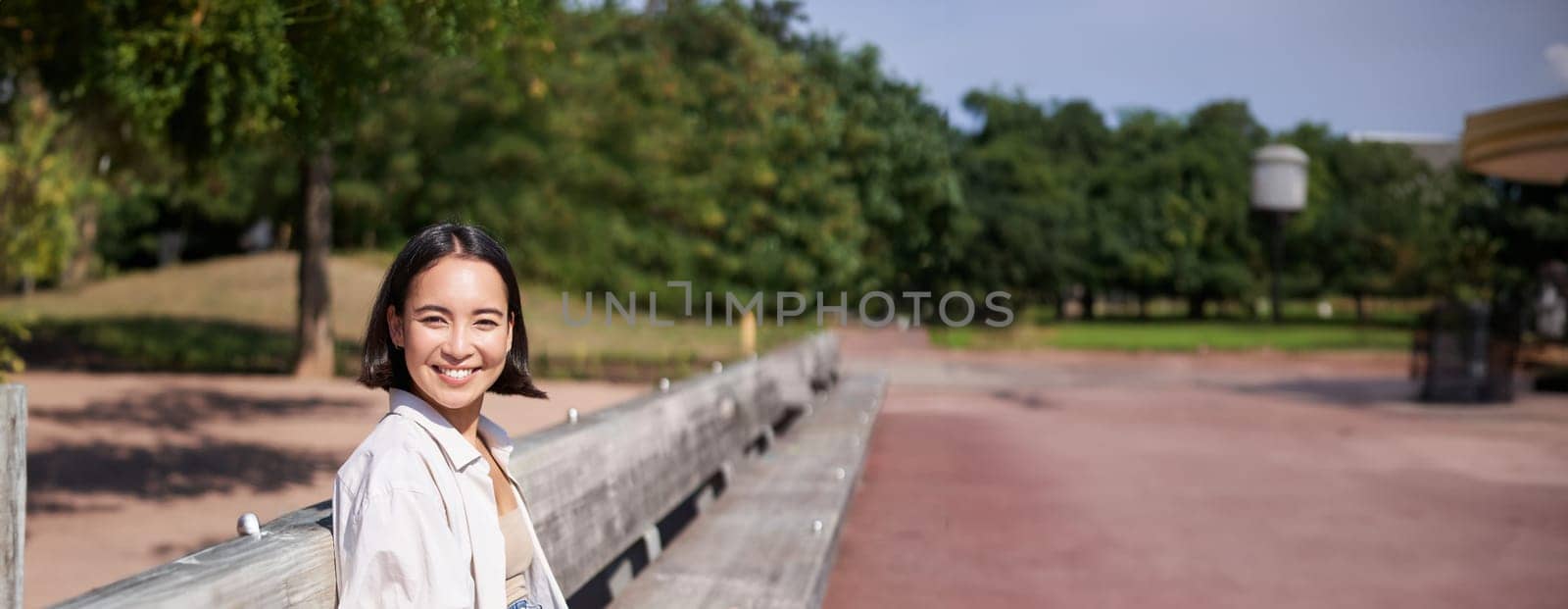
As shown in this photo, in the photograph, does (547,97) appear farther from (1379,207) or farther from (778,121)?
(1379,207)

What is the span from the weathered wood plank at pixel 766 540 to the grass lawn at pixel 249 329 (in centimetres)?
967

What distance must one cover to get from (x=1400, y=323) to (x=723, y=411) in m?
41.5

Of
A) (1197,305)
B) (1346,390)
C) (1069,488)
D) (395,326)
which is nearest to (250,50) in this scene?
(395,326)

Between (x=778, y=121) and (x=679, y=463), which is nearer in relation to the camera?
(x=679, y=463)

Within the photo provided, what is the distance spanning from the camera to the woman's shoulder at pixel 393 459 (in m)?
2.09

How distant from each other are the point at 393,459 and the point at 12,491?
0.61 m

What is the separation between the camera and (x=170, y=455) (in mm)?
9906

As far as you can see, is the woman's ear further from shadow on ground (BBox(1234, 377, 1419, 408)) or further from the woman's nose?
shadow on ground (BBox(1234, 377, 1419, 408))

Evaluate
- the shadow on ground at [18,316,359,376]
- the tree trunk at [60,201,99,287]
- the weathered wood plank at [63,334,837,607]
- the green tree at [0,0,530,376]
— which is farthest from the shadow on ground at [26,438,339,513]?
the tree trunk at [60,201,99,287]

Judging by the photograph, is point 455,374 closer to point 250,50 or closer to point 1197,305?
point 250,50

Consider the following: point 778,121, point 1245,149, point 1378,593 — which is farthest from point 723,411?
point 1245,149

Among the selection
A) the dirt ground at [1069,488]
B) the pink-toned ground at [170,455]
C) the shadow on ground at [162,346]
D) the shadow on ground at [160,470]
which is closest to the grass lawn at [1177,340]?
the dirt ground at [1069,488]

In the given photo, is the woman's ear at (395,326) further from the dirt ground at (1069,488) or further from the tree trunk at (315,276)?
the tree trunk at (315,276)

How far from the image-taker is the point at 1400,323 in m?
42.7
